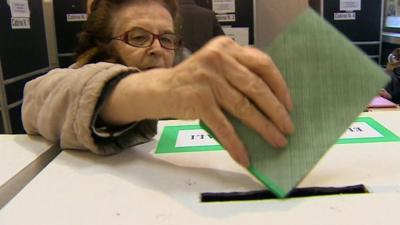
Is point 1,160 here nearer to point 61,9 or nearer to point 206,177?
point 206,177

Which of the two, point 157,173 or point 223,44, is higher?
point 223,44

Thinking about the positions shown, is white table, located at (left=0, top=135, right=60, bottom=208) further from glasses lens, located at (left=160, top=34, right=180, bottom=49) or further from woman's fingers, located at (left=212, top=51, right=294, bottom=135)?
glasses lens, located at (left=160, top=34, right=180, bottom=49)

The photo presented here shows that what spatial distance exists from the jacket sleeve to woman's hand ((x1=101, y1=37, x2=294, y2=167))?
146 mm

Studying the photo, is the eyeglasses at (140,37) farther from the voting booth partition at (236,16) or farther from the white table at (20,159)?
the voting booth partition at (236,16)

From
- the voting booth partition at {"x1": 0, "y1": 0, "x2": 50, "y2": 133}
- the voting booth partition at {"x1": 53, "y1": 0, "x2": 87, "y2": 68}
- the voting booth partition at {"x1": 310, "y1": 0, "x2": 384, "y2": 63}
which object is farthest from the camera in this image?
the voting booth partition at {"x1": 53, "y1": 0, "x2": 87, "y2": 68}

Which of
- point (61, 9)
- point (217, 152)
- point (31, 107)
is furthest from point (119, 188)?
point (61, 9)

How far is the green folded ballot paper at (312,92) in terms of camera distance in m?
0.42

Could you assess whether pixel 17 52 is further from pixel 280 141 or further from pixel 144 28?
pixel 280 141

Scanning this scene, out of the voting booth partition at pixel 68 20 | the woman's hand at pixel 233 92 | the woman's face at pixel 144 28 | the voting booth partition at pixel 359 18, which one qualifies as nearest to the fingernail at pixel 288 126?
the woman's hand at pixel 233 92

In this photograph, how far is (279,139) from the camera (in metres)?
0.43

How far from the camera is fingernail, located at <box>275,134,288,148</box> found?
0.43m

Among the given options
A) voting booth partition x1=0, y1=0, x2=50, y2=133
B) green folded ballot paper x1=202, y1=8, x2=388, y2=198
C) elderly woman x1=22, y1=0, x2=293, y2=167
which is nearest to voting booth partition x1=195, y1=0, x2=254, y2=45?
voting booth partition x1=0, y1=0, x2=50, y2=133

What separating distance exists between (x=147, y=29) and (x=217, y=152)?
585 mm

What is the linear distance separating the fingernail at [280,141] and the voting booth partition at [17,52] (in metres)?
1.96
